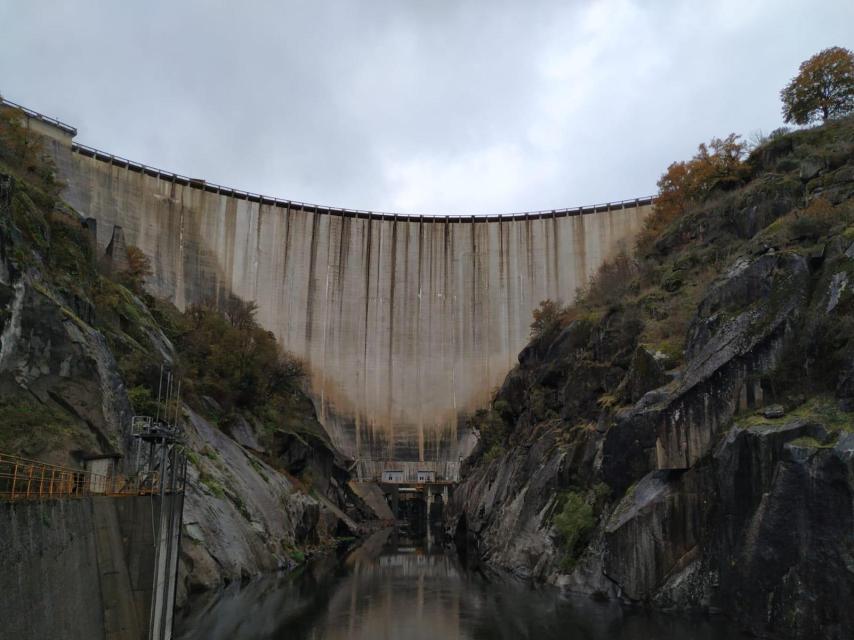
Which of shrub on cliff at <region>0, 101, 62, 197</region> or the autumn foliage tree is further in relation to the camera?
the autumn foliage tree

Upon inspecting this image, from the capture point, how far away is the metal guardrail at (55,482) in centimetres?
1233

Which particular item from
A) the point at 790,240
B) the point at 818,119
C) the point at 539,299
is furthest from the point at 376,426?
the point at 790,240

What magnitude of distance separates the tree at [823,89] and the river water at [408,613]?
2561 cm

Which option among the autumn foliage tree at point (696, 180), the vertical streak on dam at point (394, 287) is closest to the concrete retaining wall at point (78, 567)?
the autumn foliage tree at point (696, 180)

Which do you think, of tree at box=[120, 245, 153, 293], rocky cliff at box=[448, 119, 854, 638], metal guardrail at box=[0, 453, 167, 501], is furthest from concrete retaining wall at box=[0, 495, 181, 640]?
tree at box=[120, 245, 153, 293]

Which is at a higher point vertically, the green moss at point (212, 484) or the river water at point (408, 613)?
the green moss at point (212, 484)

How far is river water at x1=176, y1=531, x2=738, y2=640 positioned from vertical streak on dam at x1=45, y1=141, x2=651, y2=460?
26534 millimetres

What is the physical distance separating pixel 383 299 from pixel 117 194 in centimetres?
2047

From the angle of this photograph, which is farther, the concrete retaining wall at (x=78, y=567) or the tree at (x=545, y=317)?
the tree at (x=545, y=317)

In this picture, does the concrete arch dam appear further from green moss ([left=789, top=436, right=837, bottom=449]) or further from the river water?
green moss ([left=789, top=436, right=837, bottom=449])

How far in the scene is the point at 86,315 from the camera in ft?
75.3

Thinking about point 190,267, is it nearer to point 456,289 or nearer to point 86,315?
point 456,289

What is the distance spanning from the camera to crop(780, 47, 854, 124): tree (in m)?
35.1

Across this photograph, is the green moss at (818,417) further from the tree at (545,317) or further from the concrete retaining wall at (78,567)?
the tree at (545,317)
